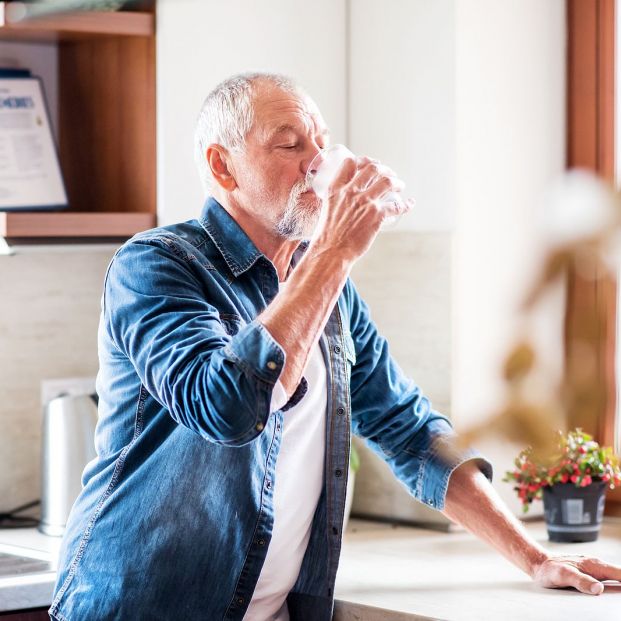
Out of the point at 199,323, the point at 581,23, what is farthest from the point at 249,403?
the point at 581,23

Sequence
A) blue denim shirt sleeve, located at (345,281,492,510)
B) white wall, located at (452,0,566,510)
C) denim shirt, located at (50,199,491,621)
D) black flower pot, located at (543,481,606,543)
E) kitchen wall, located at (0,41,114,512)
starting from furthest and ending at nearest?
1. kitchen wall, located at (0,41,114,512)
2. white wall, located at (452,0,566,510)
3. black flower pot, located at (543,481,606,543)
4. blue denim shirt sleeve, located at (345,281,492,510)
5. denim shirt, located at (50,199,491,621)

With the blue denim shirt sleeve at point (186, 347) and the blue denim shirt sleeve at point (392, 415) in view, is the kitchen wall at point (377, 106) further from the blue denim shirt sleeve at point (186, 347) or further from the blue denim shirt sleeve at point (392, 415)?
the blue denim shirt sleeve at point (186, 347)

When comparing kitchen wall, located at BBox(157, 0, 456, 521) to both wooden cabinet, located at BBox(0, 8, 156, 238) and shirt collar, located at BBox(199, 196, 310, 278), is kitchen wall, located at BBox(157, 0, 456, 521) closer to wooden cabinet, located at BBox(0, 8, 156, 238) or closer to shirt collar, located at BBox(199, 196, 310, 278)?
wooden cabinet, located at BBox(0, 8, 156, 238)

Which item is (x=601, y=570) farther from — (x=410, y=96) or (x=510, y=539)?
(x=410, y=96)

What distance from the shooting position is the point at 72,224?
A: 1888 millimetres

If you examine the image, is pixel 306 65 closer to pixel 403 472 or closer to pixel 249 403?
pixel 403 472

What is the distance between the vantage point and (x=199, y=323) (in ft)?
3.51

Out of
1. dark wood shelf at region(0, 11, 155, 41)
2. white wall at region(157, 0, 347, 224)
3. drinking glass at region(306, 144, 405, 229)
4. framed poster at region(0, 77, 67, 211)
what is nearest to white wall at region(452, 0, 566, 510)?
white wall at region(157, 0, 347, 224)

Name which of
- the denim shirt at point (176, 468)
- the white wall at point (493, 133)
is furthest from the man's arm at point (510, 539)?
the white wall at point (493, 133)

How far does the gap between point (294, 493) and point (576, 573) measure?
399 mm

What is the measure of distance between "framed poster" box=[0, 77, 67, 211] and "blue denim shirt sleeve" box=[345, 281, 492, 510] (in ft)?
2.66

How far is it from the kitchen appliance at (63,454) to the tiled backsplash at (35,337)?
0.15m

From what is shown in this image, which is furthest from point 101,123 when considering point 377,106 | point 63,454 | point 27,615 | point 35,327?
point 27,615

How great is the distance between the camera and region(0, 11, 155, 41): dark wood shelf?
1886 millimetres
